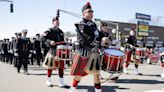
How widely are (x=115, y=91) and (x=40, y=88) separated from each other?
218 cm

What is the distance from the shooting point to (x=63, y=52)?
10000 mm

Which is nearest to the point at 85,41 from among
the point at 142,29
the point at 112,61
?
the point at 112,61

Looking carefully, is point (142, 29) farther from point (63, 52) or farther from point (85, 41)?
point (85, 41)

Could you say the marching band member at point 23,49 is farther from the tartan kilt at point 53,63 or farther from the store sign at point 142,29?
the store sign at point 142,29

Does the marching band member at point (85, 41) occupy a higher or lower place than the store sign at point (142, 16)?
lower

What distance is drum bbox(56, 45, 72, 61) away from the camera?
32.7 ft

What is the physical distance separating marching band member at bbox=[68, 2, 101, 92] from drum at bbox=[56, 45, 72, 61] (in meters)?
2.18

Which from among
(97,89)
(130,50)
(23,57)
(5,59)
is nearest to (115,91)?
(97,89)

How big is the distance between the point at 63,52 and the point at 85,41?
8.16 feet

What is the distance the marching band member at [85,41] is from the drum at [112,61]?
1.03 feet

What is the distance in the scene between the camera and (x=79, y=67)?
7.75 m

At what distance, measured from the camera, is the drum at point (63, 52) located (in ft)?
32.7

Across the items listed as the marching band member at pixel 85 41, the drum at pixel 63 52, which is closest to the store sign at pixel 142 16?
the drum at pixel 63 52

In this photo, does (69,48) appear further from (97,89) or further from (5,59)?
(5,59)
